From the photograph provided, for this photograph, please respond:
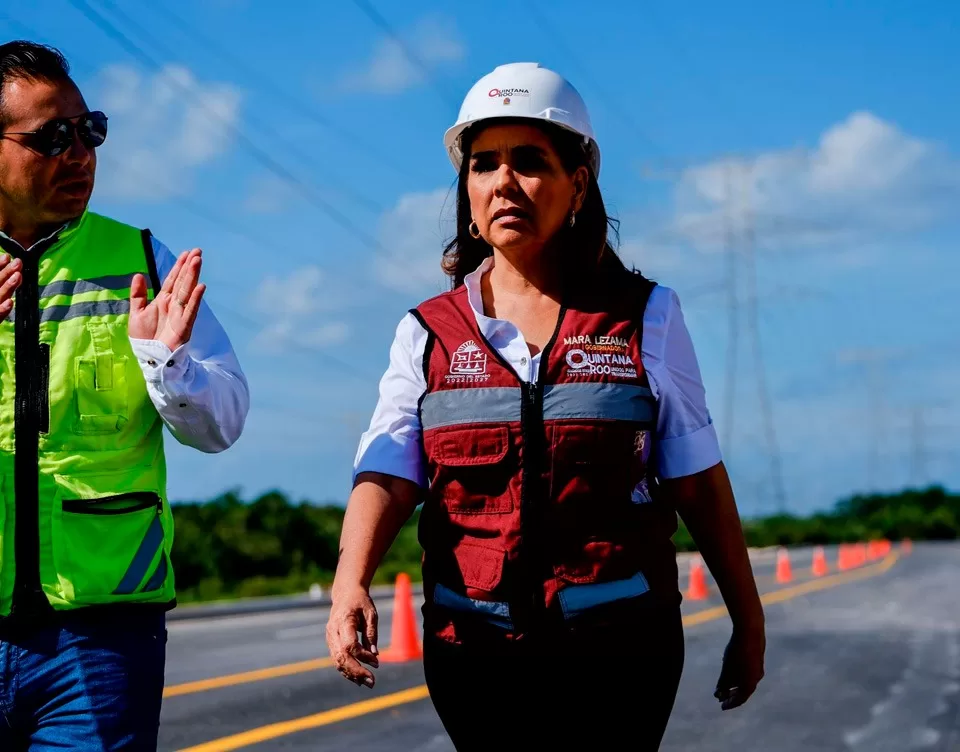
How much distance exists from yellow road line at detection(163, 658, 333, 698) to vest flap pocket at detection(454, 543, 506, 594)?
9422 mm

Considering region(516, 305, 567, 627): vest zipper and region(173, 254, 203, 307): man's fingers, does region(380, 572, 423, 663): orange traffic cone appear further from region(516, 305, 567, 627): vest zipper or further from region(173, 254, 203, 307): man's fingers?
region(516, 305, 567, 627): vest zipper

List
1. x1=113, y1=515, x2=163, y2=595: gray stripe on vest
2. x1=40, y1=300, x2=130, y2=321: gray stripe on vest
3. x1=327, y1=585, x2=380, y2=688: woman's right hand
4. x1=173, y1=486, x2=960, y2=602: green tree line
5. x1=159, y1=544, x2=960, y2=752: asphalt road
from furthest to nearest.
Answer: x1=173, y1=486, x2=960, y2=602: green tree line
x1=159, y1=544, x2=960, y2=752: asphalt road
x1=40, y1=300, x2=130, y2=321: gray stripe on vest
x1=113, y1=515, x2=163, y2=595: gray stripe on vest
x1=327, y1=585, x2=380, y2=688: woman's right hand

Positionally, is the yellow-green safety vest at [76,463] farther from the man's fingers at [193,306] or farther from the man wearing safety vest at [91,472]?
the man's fingers at [193,306]

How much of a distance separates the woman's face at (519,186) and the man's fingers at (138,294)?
0.75 meters

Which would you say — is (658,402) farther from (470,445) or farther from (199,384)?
(199,384)

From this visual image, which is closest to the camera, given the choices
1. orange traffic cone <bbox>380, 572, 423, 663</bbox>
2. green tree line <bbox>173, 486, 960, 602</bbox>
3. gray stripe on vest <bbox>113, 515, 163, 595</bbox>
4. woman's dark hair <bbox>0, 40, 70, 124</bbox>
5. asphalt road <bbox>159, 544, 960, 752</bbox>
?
gray stripe on vest <bbox>113, 515, 163, 595</bbox>

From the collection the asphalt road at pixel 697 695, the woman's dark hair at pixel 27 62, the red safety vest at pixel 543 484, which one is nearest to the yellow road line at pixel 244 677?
the asphalt road at pixel 697 695

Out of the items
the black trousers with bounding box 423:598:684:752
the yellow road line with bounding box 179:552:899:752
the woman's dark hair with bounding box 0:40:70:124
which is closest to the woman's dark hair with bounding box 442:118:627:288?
the black trousers with bounding box 423:598:684:752

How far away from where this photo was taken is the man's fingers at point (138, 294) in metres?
3.38

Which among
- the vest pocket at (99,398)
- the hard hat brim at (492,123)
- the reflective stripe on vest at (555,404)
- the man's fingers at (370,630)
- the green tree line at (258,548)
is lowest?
the man's fingers at (370,630)

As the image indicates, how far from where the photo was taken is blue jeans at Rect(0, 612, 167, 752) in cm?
323

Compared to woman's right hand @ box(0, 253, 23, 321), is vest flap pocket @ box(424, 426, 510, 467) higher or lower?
lower

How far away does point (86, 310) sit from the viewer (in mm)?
3428

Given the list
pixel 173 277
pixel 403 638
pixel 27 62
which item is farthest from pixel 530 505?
pixel 403 638
